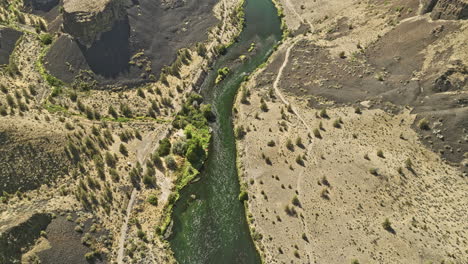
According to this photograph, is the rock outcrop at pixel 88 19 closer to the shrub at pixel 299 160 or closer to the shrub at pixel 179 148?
the shrub at pixel 179 148

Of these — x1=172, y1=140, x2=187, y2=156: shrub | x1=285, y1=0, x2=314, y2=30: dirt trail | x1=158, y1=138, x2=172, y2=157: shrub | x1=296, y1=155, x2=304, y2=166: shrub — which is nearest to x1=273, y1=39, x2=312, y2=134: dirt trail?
x1=296, y1=155, x2=304, y2=166: shrub

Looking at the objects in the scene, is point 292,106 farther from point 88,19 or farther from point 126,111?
point 88,19

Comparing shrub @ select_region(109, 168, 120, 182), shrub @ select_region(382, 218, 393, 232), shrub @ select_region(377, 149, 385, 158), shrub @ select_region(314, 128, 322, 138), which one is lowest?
shrub @ select_region(382, 218, 393, 232)

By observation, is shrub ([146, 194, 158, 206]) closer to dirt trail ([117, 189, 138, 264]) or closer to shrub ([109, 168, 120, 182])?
dirt trail ([117, 189, 138, 264])

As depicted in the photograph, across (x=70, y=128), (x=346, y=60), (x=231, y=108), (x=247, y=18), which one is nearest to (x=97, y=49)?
(x=70, y=128)

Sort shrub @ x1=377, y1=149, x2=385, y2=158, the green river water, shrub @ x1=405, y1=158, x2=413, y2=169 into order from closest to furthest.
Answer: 1. the green river water
2. shrub @ x1=405, y1=158, x2=413, y2=169
3. shrub @ x1=377, y1=149, x2=385, y2=158

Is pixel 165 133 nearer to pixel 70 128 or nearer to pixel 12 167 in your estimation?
pixel 70 128

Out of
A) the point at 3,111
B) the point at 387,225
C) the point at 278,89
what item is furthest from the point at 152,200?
the point at 278,89
